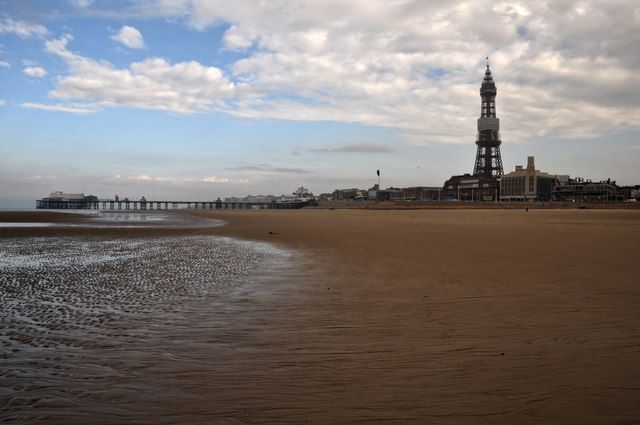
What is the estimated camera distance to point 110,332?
541 cm

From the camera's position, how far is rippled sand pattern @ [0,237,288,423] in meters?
3.53

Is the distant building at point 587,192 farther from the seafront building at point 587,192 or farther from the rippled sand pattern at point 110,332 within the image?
the rippled sand pattern at point 110,332

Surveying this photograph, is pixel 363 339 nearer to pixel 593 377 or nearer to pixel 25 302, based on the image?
pixel 593 377

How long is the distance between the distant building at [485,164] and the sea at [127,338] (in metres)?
142

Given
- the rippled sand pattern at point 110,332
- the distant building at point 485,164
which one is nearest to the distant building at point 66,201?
the distant building at point 485,164

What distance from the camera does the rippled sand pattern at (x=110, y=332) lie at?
3529 millimetres

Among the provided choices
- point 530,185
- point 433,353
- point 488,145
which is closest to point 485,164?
point 488,145

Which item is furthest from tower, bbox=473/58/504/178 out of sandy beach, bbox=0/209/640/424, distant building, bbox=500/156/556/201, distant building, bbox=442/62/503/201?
sandy beach, bbox=0/209/640/424

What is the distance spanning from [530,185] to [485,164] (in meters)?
37.3

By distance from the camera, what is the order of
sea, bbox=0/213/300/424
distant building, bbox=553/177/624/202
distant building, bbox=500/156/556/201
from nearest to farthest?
sea, bbox=0/213/300/424 → distant building, bbox=553/177/624/202 → distant building, bbox=500/156/556/201

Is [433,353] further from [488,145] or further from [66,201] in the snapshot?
[66,201]

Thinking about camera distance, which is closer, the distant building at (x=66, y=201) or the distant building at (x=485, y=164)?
the distant building at (x=485, y=164)

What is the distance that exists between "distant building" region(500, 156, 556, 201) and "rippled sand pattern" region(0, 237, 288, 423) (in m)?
130

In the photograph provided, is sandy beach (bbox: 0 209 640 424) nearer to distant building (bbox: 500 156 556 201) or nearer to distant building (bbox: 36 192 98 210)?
distant building (bbox: 500 156 556 201)
